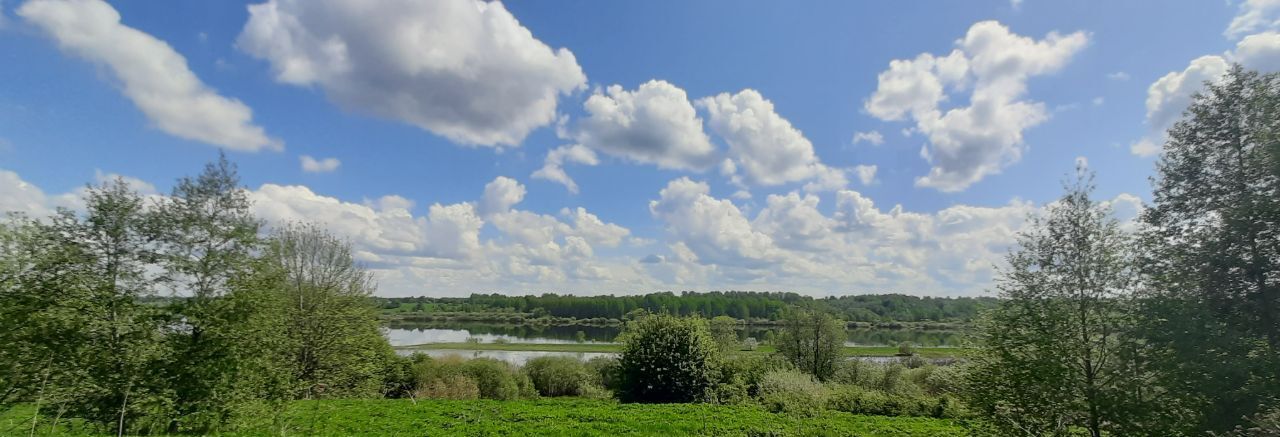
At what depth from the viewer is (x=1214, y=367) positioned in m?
9.83

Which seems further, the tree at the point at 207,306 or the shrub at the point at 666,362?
the shrub at the point at 666,362

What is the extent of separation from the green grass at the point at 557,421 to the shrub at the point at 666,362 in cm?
469

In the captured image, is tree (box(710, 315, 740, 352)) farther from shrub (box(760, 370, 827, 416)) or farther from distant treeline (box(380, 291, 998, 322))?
distant treeline (box(380, 291, 998, 322))

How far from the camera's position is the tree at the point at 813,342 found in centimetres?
3834

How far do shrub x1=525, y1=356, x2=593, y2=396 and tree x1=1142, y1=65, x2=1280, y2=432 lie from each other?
30.4m

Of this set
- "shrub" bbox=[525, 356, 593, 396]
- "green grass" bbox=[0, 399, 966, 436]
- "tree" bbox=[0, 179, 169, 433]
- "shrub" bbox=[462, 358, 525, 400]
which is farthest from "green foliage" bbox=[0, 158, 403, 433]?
"shrub" bbox=[525, 356, 593, 396]

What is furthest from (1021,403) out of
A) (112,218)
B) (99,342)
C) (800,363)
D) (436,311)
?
(436,311)

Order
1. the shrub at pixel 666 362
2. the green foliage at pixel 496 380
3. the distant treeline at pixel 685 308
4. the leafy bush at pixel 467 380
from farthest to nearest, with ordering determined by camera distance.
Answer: the distant treeline at pixel 685 308 → the green foliage at pixel 496 380 → the leafy bush at pixel 467 380 → the shrub at pixel 666 362

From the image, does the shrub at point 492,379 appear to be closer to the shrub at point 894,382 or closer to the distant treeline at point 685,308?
the shrub at point 894,382

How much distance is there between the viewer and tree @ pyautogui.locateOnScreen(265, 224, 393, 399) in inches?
776

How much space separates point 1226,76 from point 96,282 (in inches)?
1006

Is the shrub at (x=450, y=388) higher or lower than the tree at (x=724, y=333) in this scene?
lower

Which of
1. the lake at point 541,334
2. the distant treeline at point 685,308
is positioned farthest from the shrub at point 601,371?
the distant treeline at point 685,308

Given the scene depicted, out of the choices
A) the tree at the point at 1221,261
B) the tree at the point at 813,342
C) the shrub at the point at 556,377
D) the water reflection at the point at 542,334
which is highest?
the tree at the point at 1221,261
